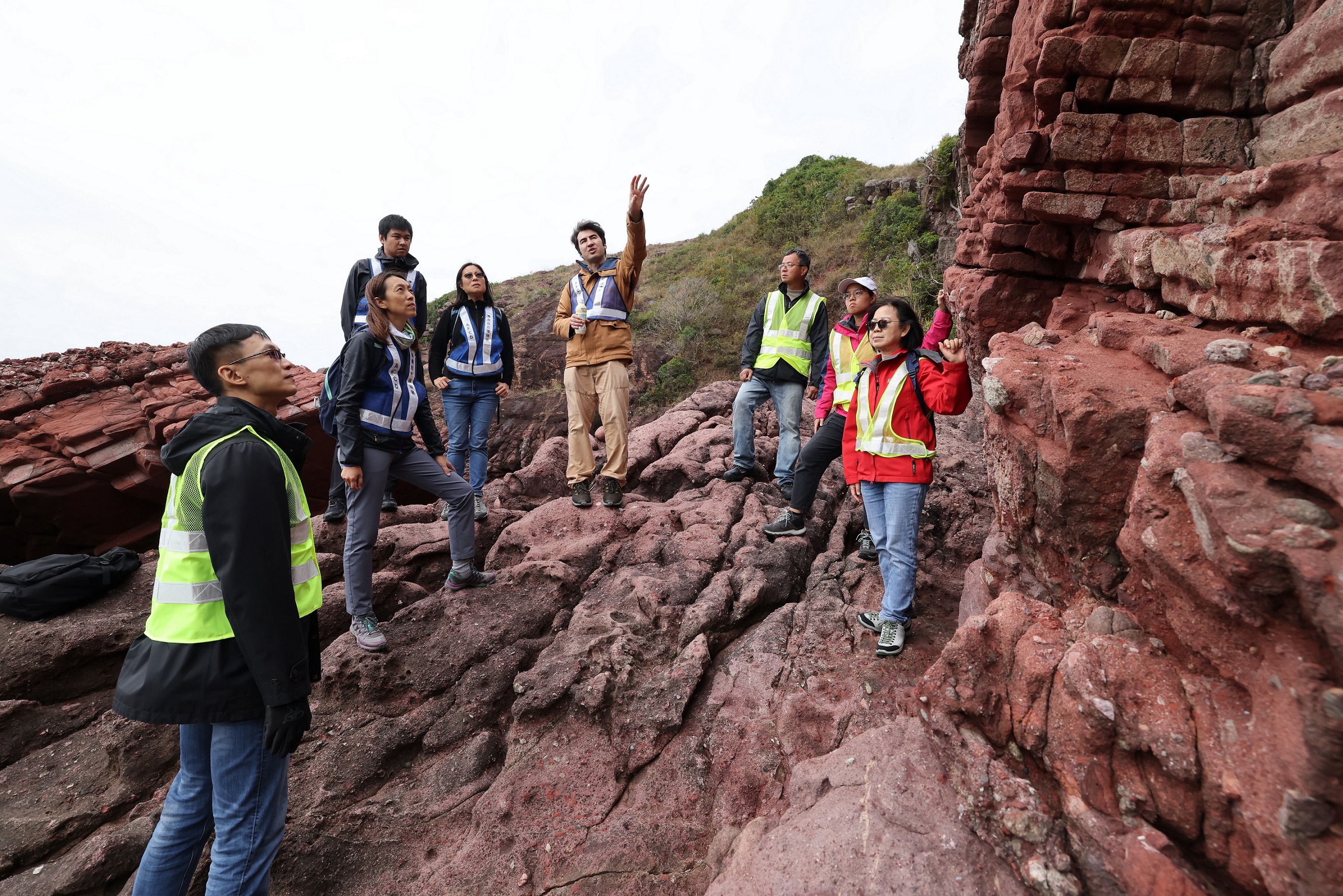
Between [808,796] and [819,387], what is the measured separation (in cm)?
400

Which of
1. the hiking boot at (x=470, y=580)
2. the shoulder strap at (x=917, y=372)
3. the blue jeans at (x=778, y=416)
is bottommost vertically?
the hiking boot at (x=470, y=580)

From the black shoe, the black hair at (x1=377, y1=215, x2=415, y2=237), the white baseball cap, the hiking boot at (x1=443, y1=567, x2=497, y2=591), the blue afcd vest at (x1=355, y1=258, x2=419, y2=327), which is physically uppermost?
the black hair at (x1=377, y1=215, x2=415, y2=237)

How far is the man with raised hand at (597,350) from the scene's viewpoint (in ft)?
18.2

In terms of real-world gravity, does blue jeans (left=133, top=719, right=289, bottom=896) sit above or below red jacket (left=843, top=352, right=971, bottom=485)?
below

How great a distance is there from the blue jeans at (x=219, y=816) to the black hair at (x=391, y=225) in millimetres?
4656

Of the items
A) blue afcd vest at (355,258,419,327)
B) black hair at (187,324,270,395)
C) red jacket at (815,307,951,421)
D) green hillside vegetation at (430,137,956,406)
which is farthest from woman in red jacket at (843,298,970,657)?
green hillside vegetation at (430,137,956,406)

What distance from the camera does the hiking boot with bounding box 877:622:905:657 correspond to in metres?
3.47

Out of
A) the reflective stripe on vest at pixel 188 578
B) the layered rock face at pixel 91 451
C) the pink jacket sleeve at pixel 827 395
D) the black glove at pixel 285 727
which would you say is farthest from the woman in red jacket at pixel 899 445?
the layered rock face at pixel 91 451

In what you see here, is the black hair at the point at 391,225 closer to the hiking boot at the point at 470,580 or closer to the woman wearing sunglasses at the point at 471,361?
the woman wearing sunglasses at the point at 471,361

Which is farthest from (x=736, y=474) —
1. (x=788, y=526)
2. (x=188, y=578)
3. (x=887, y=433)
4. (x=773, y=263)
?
(x=773, y=263)

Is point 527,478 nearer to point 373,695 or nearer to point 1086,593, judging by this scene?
point 373,695

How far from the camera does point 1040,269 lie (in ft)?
14.4

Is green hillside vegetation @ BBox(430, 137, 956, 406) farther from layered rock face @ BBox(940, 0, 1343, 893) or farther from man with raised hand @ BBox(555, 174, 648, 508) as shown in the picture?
layered rock face @ BBox(940, 0, 1343, 893)

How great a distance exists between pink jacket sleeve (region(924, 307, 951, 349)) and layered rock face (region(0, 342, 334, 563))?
7.67 m
